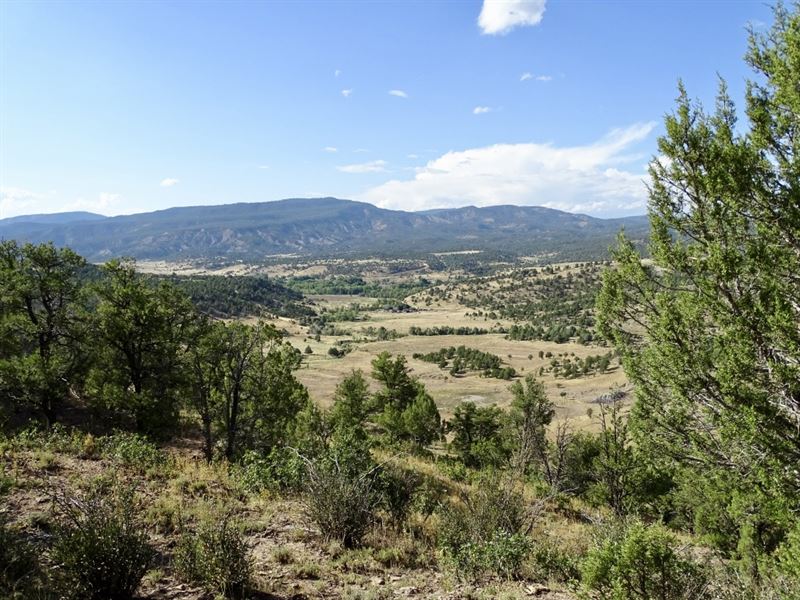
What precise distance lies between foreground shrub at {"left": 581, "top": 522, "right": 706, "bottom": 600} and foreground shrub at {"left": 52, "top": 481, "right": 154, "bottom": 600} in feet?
18.1

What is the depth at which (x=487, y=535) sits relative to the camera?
7980 millimetres

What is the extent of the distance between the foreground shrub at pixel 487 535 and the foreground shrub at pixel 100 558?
4.34m

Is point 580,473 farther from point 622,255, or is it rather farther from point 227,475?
point 227,475

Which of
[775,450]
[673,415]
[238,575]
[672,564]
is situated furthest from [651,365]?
[238,575]

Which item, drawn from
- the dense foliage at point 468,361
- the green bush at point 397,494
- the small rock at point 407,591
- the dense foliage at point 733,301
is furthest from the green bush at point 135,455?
the dense foliage at point 468,361

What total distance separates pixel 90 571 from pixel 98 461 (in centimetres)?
673

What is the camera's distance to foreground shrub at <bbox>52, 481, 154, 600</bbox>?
5.36 metres

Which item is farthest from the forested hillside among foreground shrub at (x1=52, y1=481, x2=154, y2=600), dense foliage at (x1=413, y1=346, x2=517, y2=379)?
dense foliage at (x1=413, y1=346, x2=517, y2=379)

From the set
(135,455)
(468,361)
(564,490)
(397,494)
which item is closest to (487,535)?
(397,494)

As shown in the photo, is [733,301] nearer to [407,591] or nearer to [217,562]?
[407,591]

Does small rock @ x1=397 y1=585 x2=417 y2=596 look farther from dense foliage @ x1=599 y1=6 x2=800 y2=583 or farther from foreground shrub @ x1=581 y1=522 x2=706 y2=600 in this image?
dense foliage @ x1=599 y1=6 x2=800 y2=583

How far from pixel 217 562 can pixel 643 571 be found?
5.14m

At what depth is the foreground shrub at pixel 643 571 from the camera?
17.5 feet

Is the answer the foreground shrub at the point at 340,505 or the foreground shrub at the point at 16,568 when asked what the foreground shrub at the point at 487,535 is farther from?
the foreground shrub at the point at 16,568
